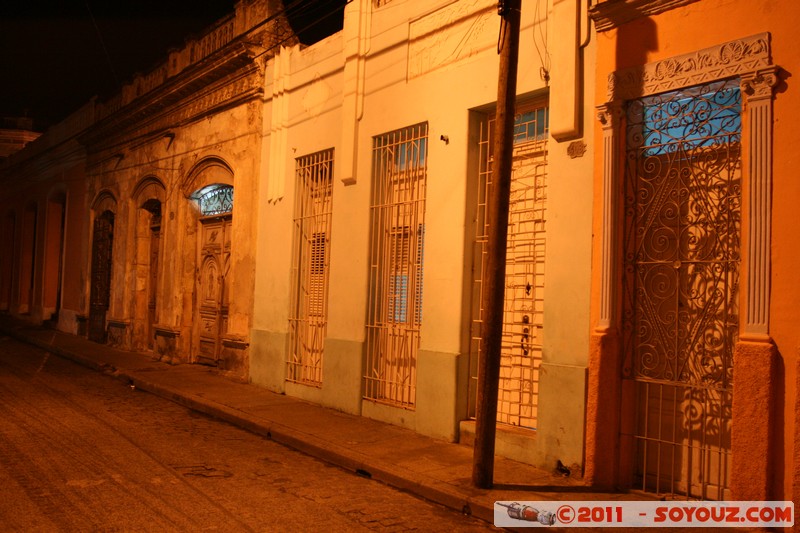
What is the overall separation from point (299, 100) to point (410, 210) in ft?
12.2

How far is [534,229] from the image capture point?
7.48m

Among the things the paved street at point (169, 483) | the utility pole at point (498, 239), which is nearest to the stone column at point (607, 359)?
the utility pole at point (498, 239)

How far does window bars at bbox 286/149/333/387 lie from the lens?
34.9ft

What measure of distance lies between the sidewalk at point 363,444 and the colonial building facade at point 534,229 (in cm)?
29

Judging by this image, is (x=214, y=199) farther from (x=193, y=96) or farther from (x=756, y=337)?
(x=756, y=337)

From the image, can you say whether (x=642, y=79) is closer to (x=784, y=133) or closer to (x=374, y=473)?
(x=784, y=133)

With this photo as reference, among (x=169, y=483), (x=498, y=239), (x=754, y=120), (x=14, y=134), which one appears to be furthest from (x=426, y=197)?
(x=14, y=134)

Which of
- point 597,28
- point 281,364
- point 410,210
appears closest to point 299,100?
point 410,210

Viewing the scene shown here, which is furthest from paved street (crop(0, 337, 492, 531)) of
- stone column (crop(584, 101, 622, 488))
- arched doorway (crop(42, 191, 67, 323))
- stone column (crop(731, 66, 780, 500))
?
arched doorway (crop(42, 191, 67, 323))

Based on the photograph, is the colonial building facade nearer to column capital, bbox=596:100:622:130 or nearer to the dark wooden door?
column capital, bbox=596:100:622:130

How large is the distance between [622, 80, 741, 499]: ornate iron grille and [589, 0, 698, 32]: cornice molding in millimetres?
775

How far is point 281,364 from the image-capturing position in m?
11.2

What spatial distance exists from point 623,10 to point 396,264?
428 cm

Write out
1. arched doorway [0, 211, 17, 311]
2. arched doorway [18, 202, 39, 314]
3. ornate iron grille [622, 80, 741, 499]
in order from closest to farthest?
ornate iron grille [622, 80, 741, 499] → arched doorway [18, 202, 39, 314] → arched doorway [0, 211, 17, 311]
